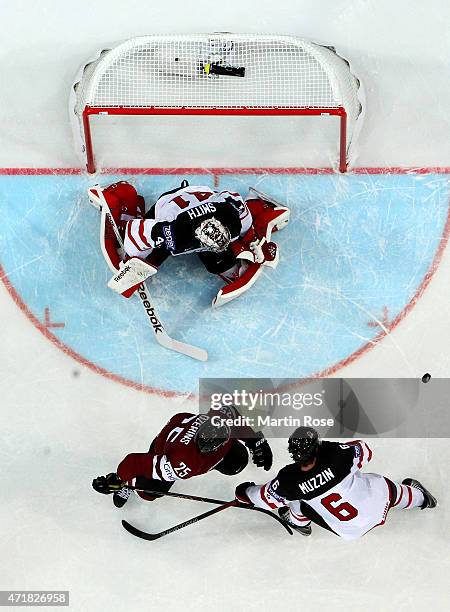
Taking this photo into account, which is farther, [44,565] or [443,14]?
[443,14]

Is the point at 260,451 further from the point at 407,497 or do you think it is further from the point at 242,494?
the point at 407,497

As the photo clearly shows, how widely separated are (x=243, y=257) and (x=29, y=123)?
184cm

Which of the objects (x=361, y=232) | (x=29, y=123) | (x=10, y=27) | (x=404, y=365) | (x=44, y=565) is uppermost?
(x=10, y=27)

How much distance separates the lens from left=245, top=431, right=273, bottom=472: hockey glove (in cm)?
586

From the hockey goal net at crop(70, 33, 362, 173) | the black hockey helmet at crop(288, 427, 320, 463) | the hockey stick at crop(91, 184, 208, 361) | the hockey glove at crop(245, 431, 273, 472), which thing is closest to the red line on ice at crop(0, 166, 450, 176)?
the hockey goal net at crop(70, 33, 362, 173)

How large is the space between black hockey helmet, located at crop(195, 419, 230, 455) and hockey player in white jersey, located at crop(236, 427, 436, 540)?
392 mm

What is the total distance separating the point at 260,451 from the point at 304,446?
89 centimetres

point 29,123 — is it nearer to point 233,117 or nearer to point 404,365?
point 233,117

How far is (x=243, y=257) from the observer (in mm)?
5875

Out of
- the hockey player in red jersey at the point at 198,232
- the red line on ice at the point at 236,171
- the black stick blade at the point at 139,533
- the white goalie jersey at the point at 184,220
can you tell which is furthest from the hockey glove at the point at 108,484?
the red line on ice at the point at 236,171

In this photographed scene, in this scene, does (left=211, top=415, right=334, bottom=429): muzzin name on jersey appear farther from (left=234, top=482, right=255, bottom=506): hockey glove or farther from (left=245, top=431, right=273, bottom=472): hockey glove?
(left=234, top=482, right=255, bottom=506): hockey glove

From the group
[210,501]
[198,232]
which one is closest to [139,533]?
[210,501]

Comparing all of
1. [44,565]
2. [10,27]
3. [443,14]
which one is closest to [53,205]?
[10,27]

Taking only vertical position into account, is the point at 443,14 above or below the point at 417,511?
above
